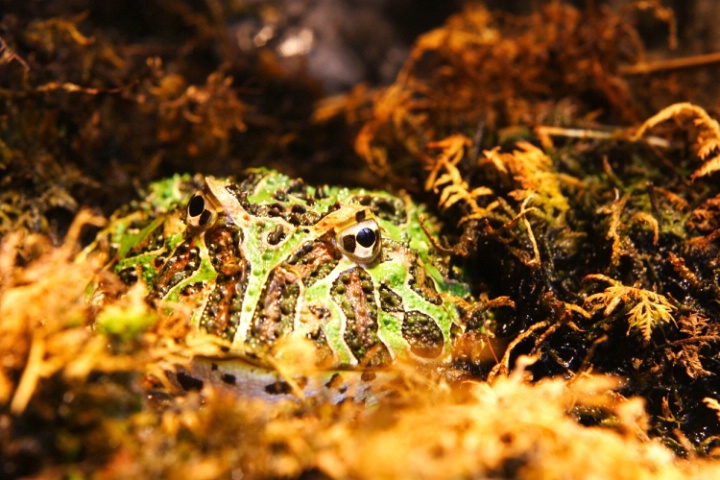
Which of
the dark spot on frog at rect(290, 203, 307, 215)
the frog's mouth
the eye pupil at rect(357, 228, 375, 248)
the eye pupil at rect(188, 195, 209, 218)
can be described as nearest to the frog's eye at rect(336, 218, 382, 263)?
the eye pupil at rect(357, 228, 375, 248)

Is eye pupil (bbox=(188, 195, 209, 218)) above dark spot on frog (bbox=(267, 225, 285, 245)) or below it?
above

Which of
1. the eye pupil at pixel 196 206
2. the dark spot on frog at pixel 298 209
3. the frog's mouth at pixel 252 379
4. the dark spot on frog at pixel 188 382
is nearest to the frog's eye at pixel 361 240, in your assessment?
the dark spot on frog at pixel 298 209

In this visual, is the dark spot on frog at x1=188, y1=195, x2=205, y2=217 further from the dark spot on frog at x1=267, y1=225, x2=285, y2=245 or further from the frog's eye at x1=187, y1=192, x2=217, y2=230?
the dark spot on frog at x1=267, y1=225, x2=285, y2=245

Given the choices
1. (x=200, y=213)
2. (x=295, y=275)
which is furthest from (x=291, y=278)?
(x=200, y=213)

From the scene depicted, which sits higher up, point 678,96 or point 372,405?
point 678,96

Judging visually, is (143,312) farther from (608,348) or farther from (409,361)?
(608,348)

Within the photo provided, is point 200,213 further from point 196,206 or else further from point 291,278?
point 291,278

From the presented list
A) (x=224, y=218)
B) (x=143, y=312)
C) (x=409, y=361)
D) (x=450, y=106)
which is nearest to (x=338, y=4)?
(x=450, y=106)

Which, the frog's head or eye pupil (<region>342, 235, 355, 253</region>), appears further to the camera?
eye pupil (<region>342, 235, 355, 253</region>)
